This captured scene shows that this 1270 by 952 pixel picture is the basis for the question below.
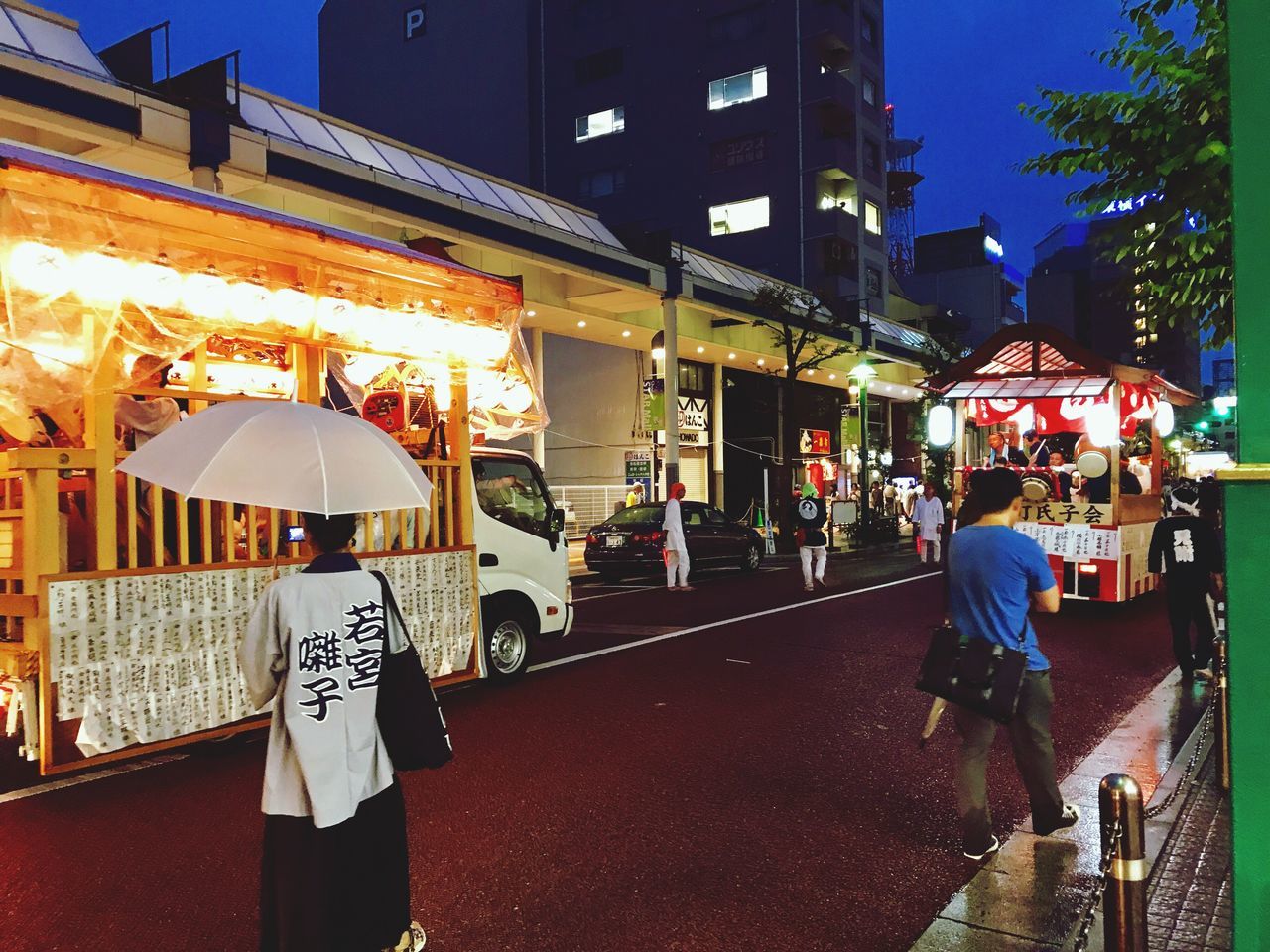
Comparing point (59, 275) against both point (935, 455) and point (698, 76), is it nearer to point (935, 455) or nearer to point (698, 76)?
point (935, 455)

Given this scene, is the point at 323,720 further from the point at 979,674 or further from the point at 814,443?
the point at 814,443

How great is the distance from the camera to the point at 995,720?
4.37 meters

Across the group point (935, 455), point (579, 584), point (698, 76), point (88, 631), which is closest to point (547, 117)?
point (698, 76)

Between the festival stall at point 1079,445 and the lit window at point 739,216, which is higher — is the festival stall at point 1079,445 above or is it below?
below

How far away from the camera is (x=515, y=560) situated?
27.6 feet

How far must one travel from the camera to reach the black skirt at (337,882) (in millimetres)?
3111

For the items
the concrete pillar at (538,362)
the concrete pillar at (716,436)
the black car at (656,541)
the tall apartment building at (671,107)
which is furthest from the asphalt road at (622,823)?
the tall apartment building at (671,107)

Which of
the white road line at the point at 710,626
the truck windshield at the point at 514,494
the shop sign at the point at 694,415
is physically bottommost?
the white road line at the point at 710,626

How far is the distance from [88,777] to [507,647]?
345 centimetres

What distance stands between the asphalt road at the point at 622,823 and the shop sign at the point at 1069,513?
3558mm

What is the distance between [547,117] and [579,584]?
3101 centimetres

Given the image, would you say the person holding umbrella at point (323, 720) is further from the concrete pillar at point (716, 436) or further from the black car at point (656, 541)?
the concrete pillar at point (716, 436)

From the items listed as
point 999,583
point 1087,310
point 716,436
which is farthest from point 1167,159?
point 1087,310

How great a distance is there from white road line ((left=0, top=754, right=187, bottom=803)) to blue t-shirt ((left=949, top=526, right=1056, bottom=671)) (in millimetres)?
5376
